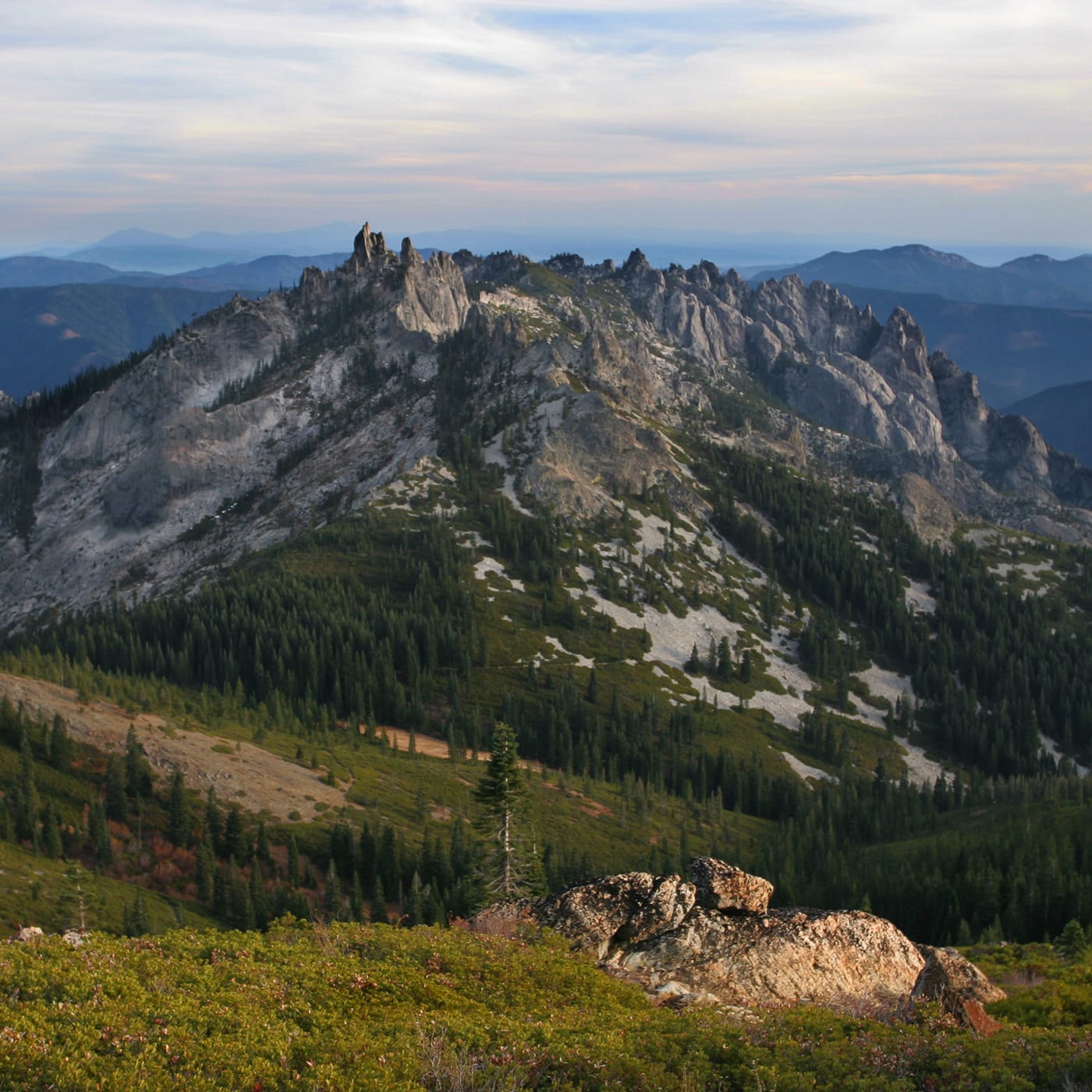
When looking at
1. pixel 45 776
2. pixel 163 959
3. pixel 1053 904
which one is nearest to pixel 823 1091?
pixel 163 959

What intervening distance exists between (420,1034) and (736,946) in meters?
16.7

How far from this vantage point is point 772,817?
153m

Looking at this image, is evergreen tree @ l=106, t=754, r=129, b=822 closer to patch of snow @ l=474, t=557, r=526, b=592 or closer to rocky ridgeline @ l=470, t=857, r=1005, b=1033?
rocky ridgeline @ l=470, t=857, r=1005, b=1033

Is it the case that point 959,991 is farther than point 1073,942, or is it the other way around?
point 1073,942

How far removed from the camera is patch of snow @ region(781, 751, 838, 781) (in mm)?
164625

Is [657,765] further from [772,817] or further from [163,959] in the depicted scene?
[163,959]

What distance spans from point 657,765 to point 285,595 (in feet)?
249

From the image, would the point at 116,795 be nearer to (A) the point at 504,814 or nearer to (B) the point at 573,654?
(A) the point at 504,814

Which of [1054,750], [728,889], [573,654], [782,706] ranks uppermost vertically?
[728,889]

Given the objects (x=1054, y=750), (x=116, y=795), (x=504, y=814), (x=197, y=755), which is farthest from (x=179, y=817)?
(x=1054, y=750)

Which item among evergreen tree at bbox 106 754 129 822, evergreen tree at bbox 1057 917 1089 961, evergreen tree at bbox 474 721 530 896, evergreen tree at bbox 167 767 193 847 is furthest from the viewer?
evergreen tree at bbox 106 754 129 822

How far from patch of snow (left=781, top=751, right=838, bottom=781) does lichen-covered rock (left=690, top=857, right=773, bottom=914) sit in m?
123

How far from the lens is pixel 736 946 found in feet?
136

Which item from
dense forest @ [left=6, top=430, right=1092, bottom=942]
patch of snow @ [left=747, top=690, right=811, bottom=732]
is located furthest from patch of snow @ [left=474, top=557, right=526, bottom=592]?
patch of snow @ [left=747, top=690, right=811, bottom=732]
